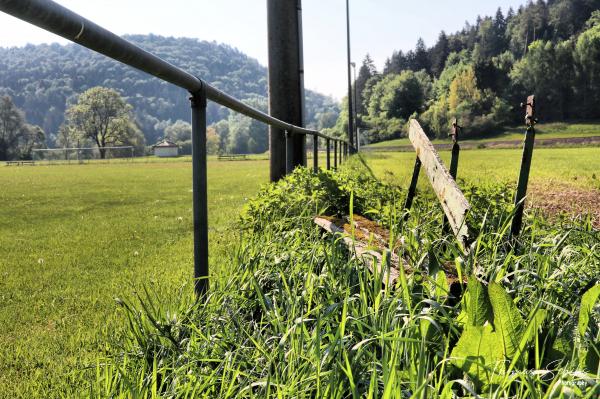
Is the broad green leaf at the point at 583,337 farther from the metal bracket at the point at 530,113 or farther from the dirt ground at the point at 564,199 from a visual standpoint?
the dirt ground at the point at 564,199

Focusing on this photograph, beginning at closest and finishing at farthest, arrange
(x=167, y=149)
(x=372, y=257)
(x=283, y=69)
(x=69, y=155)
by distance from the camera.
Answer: (x=372, y=257)
(x=283, y=69)
(x=69, y=155)
(x=167, y=149)

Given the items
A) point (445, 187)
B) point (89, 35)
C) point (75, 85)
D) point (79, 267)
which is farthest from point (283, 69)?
point (75, 85)

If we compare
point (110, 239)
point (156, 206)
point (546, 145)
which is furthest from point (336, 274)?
point (546, 145)

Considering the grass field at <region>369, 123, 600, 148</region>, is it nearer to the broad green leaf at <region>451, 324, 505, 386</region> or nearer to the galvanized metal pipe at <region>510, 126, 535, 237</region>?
the galvanized metal pipe at <region>510, 126, 535, 237</region>

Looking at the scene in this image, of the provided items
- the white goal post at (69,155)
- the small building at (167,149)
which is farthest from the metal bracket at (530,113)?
the small building at (167,149)

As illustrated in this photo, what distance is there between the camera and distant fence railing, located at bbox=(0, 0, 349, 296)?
777 mm

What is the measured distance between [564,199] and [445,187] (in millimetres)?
3498

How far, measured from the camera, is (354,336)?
1.32m

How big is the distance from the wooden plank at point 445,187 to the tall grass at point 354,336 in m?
0.13

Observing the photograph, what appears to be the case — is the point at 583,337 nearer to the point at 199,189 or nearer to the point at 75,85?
the point at 199,189

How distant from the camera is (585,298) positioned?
1.12m

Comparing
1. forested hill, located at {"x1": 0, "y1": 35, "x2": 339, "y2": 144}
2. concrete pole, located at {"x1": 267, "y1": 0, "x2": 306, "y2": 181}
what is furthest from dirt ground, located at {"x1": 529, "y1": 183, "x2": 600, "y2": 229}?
forested hill, located at {"x1": 0, "y1": 35, "x2": 339, "y2": 144}

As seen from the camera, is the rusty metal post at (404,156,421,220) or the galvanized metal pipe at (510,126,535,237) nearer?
the galvanized metal pipe at (510,126,535,237)

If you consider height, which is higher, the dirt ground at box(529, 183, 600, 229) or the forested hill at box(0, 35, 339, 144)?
the forested hill at box(0, 35, 339, 144)
